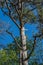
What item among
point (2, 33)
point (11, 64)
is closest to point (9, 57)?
point (11, 64)

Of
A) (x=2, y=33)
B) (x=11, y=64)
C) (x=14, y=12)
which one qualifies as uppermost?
(x=14, y=12)

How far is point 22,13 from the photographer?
8.13 meters

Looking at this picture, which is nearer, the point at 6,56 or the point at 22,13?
the point at 22,13

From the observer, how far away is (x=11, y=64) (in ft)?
57.6

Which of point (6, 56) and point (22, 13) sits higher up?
point (22, 13)

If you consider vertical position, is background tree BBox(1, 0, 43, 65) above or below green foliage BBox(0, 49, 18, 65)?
above

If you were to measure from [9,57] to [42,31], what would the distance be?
922cm

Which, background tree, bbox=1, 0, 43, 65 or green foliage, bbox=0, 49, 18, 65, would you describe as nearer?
background tree, bbox=1, 0, 43, 65

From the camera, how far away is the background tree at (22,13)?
782cm

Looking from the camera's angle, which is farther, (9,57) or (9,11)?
(9,57)

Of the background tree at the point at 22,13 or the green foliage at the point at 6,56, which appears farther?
the green foliage at the point at 6,56

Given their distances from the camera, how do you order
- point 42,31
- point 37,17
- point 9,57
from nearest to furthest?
point 42,31 → point 37,17 → point 9,57

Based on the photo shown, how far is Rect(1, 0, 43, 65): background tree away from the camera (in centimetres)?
782

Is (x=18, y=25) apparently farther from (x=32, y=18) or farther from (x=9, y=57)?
(x=9, y=57)
